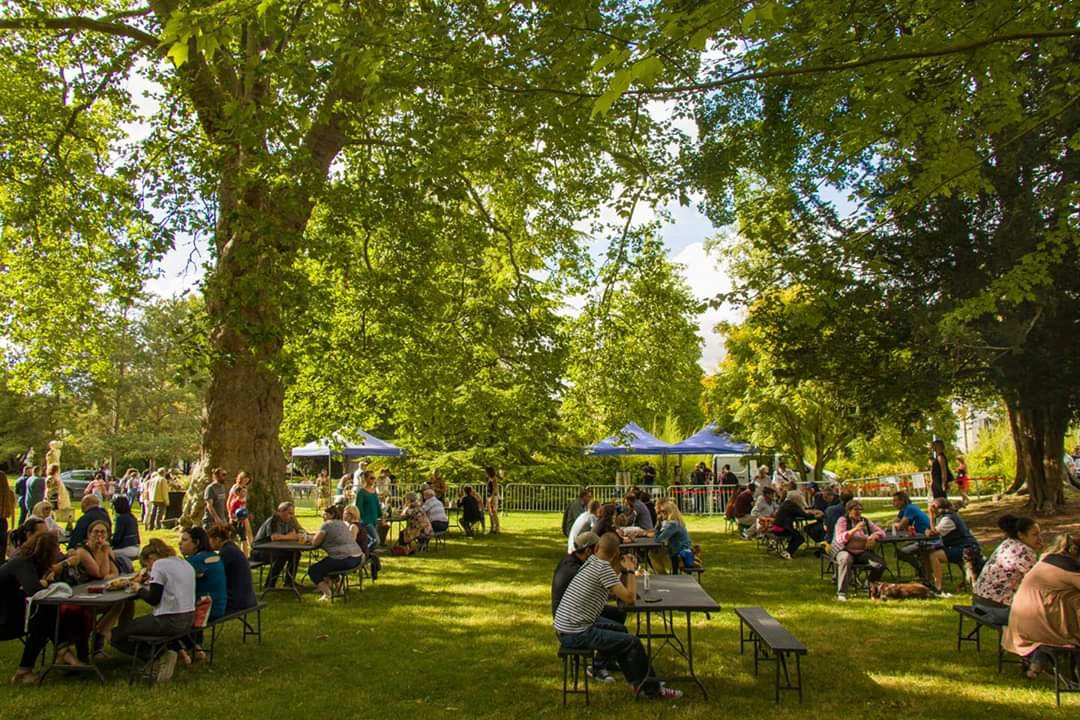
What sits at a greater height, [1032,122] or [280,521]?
[1032,122]

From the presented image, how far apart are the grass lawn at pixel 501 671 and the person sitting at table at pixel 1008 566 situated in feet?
1.76

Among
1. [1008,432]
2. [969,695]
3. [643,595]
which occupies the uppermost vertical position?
[1008,432]

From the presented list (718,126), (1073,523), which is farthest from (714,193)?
(1073,523)

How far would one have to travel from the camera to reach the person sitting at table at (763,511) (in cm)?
1594

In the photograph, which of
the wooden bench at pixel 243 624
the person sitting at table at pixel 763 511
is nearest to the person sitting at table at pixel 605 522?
the wooden bench at pixel 243 624

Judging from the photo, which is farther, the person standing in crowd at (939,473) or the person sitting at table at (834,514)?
the person standing in crowd at (939,473)

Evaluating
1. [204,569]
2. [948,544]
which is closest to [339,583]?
[204,569]

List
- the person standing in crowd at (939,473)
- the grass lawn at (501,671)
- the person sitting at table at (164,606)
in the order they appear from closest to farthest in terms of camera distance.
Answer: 1. the grass lawn at (501,671)
2. the person sitting at table at (164,606)
3. the person standing in crowd at (939,473)

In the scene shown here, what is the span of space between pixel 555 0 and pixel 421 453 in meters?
22.2

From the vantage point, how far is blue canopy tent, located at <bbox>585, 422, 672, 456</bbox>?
24.8m

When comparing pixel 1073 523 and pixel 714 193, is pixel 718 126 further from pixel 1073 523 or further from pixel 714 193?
pixel 1073 523

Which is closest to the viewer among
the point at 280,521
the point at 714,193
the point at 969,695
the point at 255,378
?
the point at 969,695

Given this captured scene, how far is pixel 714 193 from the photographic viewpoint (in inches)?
505

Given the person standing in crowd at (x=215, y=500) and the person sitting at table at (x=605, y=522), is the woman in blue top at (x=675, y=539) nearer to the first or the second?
the person sitting at table at (x=605, y=522)
